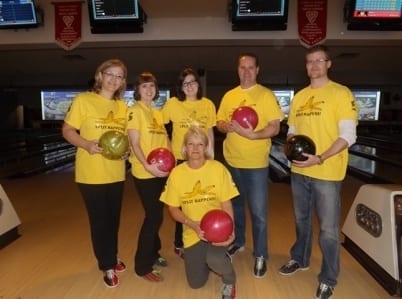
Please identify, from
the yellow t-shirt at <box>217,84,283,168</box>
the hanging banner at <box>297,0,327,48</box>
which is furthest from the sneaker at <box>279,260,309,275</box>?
the hanging banner at <box>297,0,327,48</box>

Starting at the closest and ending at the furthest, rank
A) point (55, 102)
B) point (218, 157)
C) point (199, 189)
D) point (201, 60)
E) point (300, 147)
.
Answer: point (300, 147)
point (199, 189)
point (218, 157)
point (201, 60)
point (55, 102)

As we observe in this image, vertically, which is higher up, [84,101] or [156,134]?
[84,101]

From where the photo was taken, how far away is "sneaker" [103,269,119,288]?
6.91ft

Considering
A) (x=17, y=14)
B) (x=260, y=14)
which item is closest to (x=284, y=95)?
(x=260, y=14)

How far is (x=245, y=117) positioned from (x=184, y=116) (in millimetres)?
415

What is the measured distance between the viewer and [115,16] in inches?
169

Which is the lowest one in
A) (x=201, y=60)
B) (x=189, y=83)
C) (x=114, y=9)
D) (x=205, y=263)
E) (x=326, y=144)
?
(x=205, y=263)

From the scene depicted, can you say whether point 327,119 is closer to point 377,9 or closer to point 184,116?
point 184,116

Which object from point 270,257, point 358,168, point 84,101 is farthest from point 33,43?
point 358,168

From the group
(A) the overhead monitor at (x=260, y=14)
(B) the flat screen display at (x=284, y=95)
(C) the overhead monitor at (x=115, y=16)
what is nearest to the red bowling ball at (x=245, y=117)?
(A) the overhead monitor at (x=260, y=14)

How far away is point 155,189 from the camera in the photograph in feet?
6.89

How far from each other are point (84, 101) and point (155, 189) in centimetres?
61

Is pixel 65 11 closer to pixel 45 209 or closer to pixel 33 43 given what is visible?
pixel 33 43

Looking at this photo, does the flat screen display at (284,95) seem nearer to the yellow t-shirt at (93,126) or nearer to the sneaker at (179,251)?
the sneaker at (179,251)
